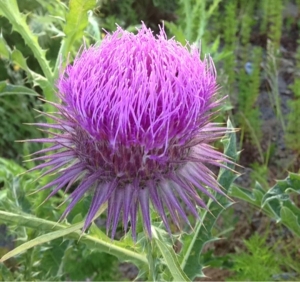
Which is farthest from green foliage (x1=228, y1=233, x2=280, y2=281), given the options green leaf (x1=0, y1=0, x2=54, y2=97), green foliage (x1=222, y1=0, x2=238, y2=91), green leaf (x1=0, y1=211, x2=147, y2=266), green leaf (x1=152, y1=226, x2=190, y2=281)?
green foliage (x1=222, y1=0, x2=238, y2=91)

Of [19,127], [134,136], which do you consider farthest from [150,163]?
[19,127]

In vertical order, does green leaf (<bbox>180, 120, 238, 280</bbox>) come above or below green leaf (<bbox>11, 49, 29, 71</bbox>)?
below

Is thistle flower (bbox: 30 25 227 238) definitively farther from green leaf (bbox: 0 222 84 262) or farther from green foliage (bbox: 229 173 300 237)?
green foliage (bbox: 229 173 300 237)

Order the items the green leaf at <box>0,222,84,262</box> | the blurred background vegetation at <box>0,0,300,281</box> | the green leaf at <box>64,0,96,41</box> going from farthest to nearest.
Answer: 1. the blurred background vegetation at <box>0,0,300,281</box>
2. the green leaf at <box>64,0,96,41</box>
3. the green leaf at <box>0,222,84,262</box>

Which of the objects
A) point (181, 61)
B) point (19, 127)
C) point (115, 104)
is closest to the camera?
point (115, 104)

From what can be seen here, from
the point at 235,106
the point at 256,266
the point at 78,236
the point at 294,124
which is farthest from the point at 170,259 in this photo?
the point at 235,106

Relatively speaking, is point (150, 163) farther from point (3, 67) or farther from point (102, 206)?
point (3, 67)

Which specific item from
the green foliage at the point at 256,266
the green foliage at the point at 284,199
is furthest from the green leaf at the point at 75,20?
the green foliage at the point at 256,266
